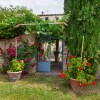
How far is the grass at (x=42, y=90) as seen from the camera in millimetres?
6641

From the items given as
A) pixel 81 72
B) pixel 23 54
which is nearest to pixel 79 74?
pixel 81 72

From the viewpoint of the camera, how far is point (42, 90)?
23.5 feet

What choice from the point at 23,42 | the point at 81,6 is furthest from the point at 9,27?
the point at 81,6

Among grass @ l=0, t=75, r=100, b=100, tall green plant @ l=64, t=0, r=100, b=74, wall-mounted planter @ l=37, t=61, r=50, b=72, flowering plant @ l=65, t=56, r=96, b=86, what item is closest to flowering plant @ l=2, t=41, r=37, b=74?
wall-mounted planter @ l=37, t=61, r=50, b=72

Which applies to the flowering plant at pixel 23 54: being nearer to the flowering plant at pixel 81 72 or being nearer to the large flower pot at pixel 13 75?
the large flower pot at pixel 13 75

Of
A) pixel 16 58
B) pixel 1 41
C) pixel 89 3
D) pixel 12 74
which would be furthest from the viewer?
pixel 1 41

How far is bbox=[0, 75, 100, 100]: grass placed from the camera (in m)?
6.64

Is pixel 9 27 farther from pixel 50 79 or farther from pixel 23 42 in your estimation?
pixel 50 79

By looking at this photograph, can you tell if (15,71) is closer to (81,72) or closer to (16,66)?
(16,66)

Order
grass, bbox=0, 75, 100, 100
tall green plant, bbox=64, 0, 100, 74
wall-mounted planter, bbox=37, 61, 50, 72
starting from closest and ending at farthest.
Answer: grass, bbox=0, 75, 100, 100, tall green plant, bbox=64, 0, 100, 74, wall-mounted planter, bbox=37, 61, 50, 72

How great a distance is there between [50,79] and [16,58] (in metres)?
1.78

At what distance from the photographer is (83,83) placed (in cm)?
691

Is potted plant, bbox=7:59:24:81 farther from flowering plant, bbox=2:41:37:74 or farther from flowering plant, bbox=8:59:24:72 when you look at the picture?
flowering plant, bbox=2:41:37:74

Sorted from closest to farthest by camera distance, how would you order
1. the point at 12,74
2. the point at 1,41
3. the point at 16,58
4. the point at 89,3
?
the point at 89,3, the point at 12,74, the point at 16,58, the point at 1,41
